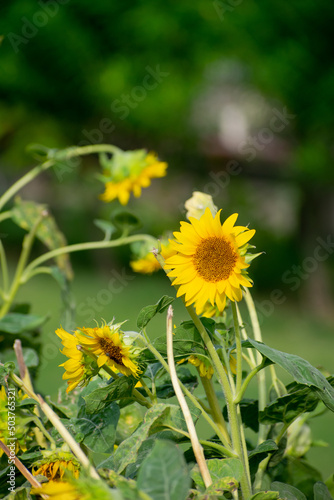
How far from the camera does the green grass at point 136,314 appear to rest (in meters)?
1.51

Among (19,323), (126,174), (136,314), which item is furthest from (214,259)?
(136,314)

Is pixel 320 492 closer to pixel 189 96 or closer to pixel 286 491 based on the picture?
pixel 286 491

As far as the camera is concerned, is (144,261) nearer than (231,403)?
No

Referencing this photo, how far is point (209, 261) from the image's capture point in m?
0.30

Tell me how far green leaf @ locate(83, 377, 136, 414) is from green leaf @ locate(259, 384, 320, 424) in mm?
70

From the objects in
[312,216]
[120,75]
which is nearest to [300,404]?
[120,75]

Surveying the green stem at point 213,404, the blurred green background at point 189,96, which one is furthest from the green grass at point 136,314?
the green stem at point 213,404

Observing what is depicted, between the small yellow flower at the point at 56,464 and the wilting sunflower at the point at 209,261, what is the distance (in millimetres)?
94

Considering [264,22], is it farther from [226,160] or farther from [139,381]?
[139,381]

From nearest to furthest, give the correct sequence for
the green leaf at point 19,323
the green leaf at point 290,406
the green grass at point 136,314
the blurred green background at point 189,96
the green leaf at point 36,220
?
1. the green leaf at point 290,406
2. the green leaf at point 19,323
3. the green leaf at point 36,220
4. the green grass at point 136,314
5. the blurred green background at point 189,96

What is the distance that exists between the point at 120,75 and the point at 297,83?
0.72 meters

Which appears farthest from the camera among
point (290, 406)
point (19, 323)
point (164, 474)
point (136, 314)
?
point (136, 314)

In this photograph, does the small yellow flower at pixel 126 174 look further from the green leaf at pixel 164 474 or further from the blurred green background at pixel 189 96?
the blurred green background at pixel 189 96

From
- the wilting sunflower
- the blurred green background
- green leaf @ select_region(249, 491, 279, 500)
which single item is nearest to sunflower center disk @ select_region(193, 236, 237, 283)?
the wilting sunflower
